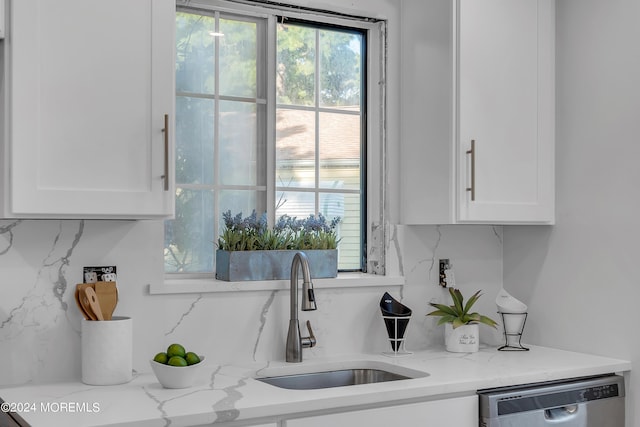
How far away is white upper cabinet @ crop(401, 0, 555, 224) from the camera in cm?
259

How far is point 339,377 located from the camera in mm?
2555

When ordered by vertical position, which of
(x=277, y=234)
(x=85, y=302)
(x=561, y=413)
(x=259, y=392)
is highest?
Answer: (x=277, y=234)

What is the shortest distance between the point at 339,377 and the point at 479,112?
1084 millimetres

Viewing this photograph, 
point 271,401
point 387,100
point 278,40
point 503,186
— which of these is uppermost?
point 278,40

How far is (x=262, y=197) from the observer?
2.72m

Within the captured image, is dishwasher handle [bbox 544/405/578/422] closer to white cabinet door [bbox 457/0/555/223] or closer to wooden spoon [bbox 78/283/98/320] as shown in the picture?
white cabinet door [bbox 457/0/555/223]

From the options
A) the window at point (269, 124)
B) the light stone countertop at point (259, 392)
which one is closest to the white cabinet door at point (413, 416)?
the light stone countertop at point (259, 392)

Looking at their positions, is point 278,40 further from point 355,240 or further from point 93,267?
point 93,267

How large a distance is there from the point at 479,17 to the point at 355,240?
38.6 inches

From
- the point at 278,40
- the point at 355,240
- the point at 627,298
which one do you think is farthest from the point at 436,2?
the point at 627,298

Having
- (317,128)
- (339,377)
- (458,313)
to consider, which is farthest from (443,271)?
(317,128)

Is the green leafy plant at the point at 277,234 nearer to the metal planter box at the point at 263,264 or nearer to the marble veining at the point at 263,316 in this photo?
the metal planter box at the point at 263,264

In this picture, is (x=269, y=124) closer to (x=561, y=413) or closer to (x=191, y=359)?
(x=191, y=359)

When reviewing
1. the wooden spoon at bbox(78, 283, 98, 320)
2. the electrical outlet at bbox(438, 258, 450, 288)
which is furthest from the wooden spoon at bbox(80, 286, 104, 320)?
the electrical outlet at bbox(438, 258, 450, 288)
